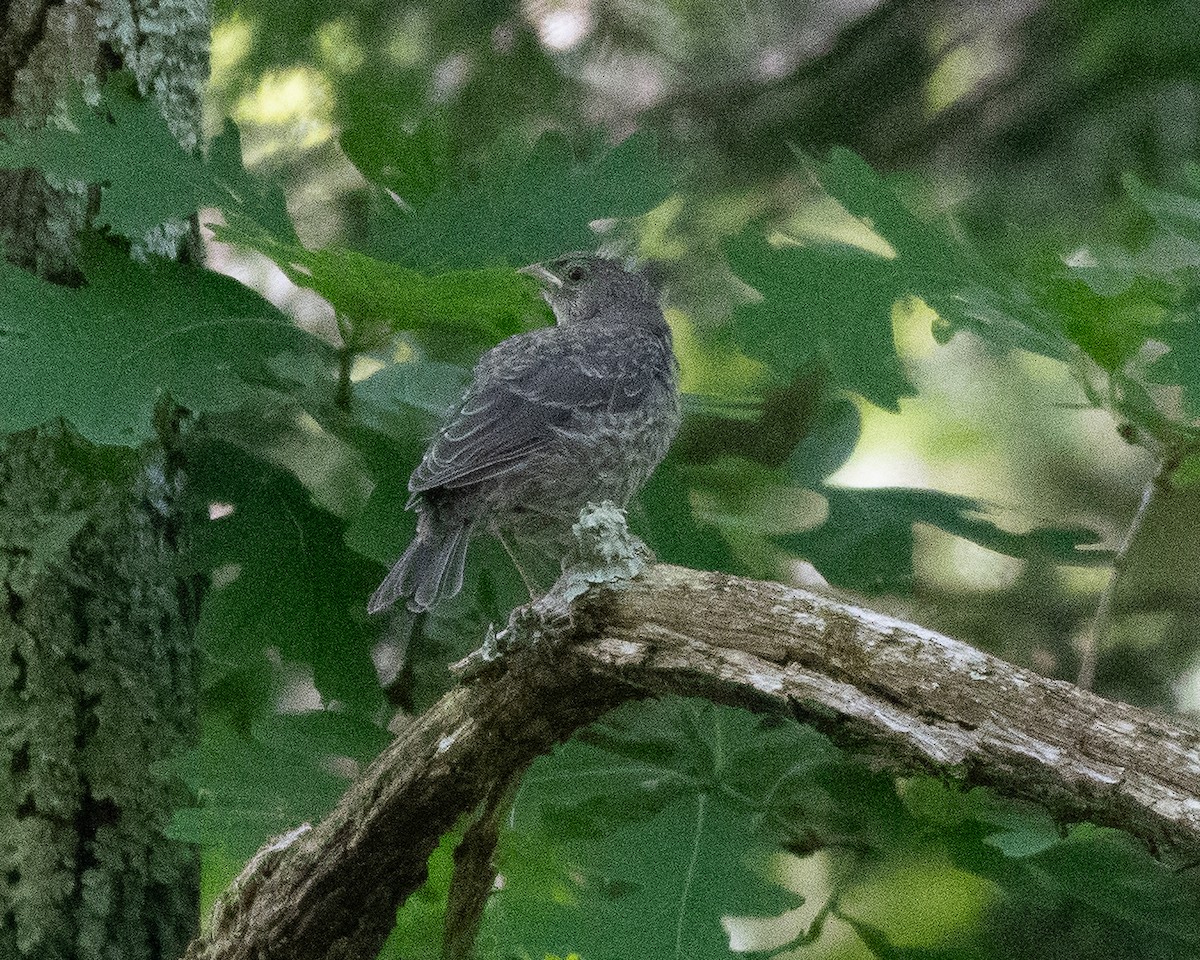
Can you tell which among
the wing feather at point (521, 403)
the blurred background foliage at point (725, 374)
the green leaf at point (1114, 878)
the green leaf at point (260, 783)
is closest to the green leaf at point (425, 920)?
the blurred background foliage at point (725, 374)

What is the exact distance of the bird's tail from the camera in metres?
1.29

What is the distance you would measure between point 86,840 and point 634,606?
2.64ft

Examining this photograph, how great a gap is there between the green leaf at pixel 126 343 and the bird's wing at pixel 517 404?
0.18m

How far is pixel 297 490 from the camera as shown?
5.09 feet

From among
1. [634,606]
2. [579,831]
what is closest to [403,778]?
[634,606]

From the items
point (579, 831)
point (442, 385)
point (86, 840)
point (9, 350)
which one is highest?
point (9, 350)

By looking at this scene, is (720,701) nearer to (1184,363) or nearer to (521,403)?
(1184,363)

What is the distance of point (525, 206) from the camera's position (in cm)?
148

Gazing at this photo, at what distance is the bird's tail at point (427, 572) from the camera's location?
129 centimetres

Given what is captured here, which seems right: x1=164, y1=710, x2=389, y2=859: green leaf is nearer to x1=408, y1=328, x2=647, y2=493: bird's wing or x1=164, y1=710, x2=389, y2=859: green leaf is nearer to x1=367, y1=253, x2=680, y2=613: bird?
x1=367, y1=253, x2=680, y2=613: bird

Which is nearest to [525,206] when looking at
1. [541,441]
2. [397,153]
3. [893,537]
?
[397,153]

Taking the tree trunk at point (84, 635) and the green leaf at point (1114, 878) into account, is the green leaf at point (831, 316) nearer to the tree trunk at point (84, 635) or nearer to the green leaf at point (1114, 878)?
the green leaf at point (1114, 878)

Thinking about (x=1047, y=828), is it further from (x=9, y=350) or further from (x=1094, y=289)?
(x=9, y=350)

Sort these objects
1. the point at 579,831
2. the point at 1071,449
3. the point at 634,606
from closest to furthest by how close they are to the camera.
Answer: the point at 634,606
the point at 579,831
the point at 1071,449
